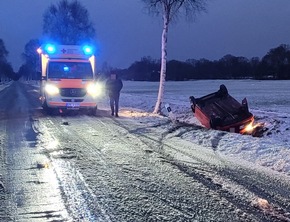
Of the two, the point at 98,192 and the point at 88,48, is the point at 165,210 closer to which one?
the point at 98,192

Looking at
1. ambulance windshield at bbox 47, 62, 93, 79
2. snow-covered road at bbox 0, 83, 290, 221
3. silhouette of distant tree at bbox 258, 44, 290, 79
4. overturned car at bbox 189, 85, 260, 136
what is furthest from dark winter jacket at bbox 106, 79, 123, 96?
silhouette of distant tree at bbox 258, 44, 290, 79

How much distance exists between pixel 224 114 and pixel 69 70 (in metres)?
7.78

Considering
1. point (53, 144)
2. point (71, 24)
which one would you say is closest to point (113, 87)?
point (53, 144)

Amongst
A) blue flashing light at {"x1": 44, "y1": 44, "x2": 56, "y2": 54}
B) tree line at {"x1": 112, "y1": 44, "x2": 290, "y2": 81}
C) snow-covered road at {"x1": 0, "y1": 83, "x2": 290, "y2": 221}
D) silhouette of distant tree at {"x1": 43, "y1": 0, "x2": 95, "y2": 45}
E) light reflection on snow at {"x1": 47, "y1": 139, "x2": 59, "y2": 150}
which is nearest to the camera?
snow-covered road at {"x1": 0, "y1": 83, "x2": 290, "y2": 221}

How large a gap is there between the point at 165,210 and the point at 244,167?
3.04 meters

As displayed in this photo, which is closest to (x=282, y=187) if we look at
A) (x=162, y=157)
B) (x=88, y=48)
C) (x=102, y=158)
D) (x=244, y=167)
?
(x=244, y=167)

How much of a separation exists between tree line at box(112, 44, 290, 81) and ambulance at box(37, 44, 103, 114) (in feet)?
328

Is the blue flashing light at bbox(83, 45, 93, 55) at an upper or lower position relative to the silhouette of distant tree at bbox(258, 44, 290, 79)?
lower

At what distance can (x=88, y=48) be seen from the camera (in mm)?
17828

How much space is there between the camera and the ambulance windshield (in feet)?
56.1

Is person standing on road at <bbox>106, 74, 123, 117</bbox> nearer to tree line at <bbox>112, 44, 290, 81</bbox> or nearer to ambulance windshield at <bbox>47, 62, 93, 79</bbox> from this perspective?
ambulance windshield at <bbox>47, 62, 93, 79</bbox>

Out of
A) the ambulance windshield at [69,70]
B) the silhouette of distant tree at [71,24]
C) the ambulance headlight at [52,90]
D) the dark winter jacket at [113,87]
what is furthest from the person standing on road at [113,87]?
the silhouette of distant tree at [71,24]

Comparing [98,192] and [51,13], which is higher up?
[51,13]

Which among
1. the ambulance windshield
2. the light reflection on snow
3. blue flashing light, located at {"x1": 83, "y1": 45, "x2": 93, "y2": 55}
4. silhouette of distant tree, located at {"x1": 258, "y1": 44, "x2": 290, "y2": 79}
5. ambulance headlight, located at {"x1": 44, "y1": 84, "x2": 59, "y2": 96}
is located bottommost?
the light reflection on snow
